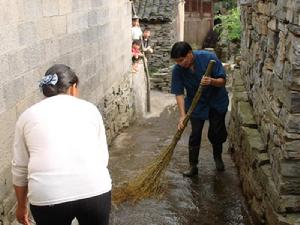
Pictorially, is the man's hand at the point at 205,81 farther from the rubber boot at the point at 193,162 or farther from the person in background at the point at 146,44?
the person in background at the point at 146,44

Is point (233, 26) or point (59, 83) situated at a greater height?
point (59, 83)

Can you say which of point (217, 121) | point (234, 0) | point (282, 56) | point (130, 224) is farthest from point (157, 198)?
point (234, 0)

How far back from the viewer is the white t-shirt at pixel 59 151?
232 centimetres

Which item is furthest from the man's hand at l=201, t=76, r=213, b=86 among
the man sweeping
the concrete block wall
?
the concrete block wall

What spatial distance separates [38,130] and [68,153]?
192 millimetres

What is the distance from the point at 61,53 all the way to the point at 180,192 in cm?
191

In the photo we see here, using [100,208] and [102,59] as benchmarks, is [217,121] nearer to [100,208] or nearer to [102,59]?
[102,59]

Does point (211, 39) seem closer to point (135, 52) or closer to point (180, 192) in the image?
point (135, 52)

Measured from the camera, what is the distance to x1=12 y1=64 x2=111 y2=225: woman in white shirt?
7.63ft

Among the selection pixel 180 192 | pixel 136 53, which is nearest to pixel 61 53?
pixel 180 192

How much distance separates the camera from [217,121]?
205 inches

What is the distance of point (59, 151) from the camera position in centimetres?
232

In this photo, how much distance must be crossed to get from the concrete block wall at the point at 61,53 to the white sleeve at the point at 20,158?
0.95m

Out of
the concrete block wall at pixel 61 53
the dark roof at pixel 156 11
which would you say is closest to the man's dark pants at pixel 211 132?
the concrete block wall at pixel 61 53
